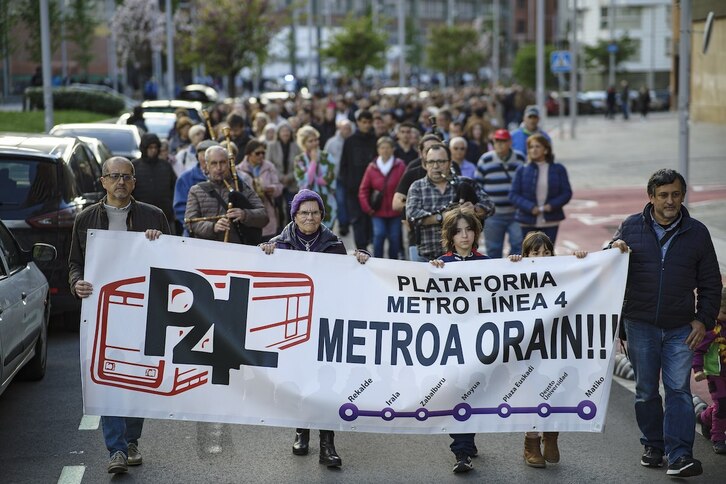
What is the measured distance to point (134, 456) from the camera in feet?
25.3

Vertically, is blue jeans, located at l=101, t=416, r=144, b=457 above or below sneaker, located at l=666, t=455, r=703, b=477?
above

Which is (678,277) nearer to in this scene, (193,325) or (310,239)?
(310,239)

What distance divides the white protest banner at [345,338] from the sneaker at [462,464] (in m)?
0.28

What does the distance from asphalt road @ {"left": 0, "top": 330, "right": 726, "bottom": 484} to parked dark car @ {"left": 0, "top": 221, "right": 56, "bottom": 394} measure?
46 centimetres

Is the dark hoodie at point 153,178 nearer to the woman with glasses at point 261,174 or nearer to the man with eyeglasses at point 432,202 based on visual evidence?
the woman with glasses at point 261,174

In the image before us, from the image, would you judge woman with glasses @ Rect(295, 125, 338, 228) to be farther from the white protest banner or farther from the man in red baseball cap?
the white protest banner

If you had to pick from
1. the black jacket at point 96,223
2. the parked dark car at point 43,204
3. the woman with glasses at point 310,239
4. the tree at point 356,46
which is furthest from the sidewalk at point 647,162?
the tree at point 356,46

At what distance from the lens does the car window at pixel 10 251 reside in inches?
358

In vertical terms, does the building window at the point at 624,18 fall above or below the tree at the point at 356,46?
above

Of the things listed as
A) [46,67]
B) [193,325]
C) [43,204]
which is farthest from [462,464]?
[46,67]

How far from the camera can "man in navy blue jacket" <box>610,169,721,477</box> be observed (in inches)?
289

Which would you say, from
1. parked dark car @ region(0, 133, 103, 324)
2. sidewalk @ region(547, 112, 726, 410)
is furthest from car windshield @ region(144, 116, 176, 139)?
parked dark car @ region(0, 133, 103, 324)

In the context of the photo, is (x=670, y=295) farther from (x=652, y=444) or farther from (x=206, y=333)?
(x=206, y=333)

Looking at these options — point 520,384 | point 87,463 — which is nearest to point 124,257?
point 87,463
